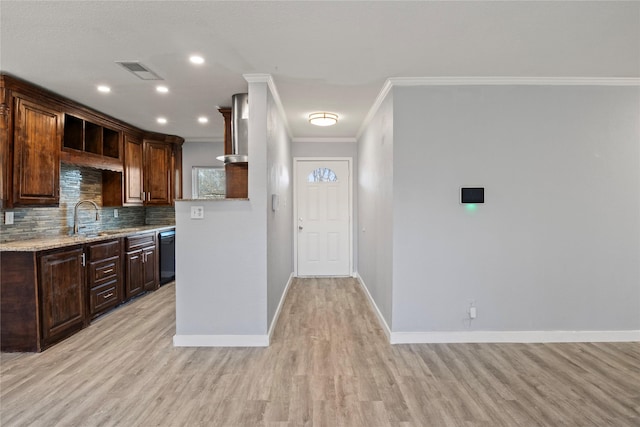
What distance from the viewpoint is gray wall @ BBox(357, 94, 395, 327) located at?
312 centimetres

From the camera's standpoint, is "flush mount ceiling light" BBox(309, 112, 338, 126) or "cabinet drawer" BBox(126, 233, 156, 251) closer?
"flush mount ceiling light" BBox(309, 112, 338, 126)

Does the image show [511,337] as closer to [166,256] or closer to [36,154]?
[166,256]

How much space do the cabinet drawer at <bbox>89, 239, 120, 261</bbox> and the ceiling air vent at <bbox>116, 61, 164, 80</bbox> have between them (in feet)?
6.23

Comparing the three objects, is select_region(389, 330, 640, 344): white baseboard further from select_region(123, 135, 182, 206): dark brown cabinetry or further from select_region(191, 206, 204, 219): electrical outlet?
select_region(123, 135, 182, 206): dark brown cabinetry

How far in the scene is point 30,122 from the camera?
312 centimetres

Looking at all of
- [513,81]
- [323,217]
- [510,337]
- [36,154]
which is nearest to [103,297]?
[36,154]

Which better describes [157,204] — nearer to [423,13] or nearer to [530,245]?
[423,13]

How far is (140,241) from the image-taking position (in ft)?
14.6

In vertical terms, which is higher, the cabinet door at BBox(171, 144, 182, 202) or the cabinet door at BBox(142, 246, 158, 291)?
the cabinet door at BBox(171, 144, 182, 202)

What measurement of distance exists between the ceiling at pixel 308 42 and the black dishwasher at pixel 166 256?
2362mm

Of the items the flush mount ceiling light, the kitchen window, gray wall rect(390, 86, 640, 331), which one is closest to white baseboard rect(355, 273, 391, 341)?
gray wall rect(390, 86, 640, 331)

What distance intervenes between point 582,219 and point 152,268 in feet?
17.2

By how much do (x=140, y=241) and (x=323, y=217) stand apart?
9.16 ft

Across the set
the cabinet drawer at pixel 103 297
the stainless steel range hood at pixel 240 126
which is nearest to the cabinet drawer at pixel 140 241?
the cabinet drawer at pixel 103 297
